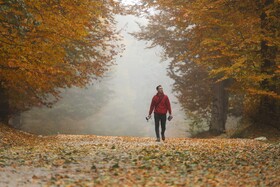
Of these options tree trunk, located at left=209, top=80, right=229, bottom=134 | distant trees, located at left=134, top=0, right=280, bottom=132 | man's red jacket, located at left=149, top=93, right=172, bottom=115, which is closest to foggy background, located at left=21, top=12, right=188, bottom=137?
tree trunk, located at left=209, top=80, right=229, bottom=134

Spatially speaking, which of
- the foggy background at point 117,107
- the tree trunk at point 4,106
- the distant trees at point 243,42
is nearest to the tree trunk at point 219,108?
the distant trees at point 243,42

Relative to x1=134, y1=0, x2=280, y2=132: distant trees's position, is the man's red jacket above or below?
below

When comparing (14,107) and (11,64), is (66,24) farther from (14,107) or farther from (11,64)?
(14,107)

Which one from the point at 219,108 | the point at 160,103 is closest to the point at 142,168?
the point at 160,103

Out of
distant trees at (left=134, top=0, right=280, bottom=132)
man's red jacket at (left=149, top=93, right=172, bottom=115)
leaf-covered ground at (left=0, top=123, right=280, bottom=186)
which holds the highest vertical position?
distant trees at (left=134, top=0, right=280, bottom=132)

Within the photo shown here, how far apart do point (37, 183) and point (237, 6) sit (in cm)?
811

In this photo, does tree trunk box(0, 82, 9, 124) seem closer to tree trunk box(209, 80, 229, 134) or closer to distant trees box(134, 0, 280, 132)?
distant trees box(134, 0, 280, 132)

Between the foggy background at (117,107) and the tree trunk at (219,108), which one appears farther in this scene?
the foggy background at (117,107)

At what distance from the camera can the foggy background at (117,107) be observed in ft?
128

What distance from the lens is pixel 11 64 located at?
12289 mm

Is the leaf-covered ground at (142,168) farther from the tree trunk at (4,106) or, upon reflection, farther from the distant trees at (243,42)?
the tree trunk at (4,106)

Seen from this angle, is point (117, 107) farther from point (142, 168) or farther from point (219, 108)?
point (142, 168)

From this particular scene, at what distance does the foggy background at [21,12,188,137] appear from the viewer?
38953mm

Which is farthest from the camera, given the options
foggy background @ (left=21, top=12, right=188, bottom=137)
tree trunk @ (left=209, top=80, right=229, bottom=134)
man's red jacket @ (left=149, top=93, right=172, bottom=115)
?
foggy background @ (left=21, top=12, right=188, bottom=137)
